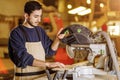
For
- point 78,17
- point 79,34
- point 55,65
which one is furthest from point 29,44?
point 78,17

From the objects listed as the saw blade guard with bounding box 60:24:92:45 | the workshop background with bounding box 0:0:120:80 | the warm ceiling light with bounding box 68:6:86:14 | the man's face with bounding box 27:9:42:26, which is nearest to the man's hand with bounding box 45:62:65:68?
the saw blade guard with bounding box 60:24:92:45

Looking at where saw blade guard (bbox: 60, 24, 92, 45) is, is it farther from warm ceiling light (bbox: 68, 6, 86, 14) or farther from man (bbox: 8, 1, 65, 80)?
warm ceiling light (bbox: 68, 6, 86, 14)

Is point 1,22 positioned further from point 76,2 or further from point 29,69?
point 29,69

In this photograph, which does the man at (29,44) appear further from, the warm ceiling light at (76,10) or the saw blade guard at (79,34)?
the warm ceiling light at (76,10)

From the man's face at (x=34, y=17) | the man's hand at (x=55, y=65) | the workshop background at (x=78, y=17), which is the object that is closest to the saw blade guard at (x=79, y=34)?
the man's hand at (x=55, y=65)

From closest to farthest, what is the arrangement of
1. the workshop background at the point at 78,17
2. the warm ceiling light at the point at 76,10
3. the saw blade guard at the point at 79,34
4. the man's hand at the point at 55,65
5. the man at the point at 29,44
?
the saw blade guard at the point at 79,34 → the man's hand at the point at 55,65 → the man at the point at 29,44 → the workshop background at the point at 78,17 → the warm ceiling light at the point at 76,10

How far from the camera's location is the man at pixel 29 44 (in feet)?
5.75

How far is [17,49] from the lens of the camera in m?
1.77

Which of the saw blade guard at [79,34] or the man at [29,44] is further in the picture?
the man at [29,44]

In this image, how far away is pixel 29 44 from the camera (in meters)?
1.96

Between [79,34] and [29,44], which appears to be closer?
[79,34]

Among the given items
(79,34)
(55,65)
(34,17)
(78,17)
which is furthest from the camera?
(78,17)

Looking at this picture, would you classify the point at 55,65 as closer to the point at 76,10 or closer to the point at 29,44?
the point at 29,44

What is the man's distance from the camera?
1.75 metres
